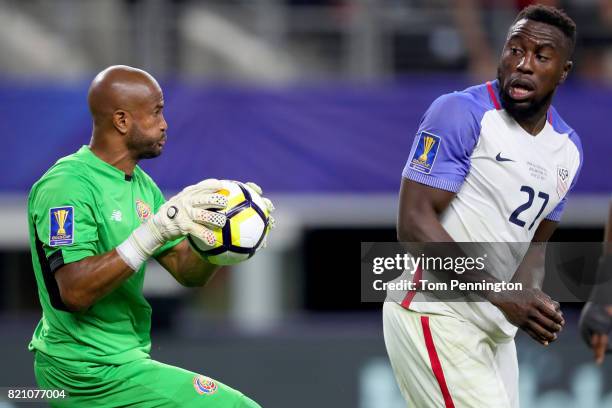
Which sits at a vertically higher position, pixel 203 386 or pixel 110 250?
pixel 110 250

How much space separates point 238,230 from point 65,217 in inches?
27.0

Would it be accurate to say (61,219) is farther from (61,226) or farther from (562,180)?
(562,180)

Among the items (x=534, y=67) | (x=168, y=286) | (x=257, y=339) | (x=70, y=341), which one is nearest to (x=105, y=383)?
(x=70, y=341)

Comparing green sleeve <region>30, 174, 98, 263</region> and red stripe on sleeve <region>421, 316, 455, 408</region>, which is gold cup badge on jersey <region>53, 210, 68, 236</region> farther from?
red stripe on sleeve <region>421, 316, 455, 408</region>

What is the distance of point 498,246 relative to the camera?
4.63 metres

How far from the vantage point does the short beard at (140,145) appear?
14.7 ft

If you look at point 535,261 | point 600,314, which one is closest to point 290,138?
point 600,314

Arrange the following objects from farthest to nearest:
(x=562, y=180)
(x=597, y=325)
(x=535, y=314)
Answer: (x=597, y=325) < (x=562, y=180) < (x=535, y=314)

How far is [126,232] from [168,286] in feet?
18.0

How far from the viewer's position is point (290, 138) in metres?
9.73

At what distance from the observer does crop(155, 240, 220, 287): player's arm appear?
4820 mm

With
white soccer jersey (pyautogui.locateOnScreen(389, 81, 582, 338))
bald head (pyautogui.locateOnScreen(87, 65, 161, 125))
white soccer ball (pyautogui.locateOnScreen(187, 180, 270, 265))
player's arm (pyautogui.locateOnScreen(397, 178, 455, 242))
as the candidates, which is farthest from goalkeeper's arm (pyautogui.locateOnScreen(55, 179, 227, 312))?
white soccer jersey (pyautogui.locateOnScreen(389, 81, 582, 338))

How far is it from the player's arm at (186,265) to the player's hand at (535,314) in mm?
1323

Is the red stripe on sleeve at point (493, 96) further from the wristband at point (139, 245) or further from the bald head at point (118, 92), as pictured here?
the wristband at point (139, 245)
